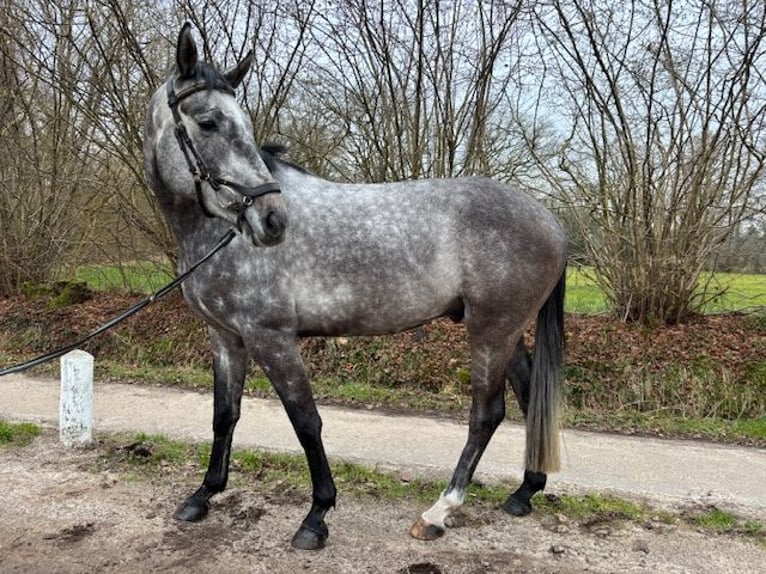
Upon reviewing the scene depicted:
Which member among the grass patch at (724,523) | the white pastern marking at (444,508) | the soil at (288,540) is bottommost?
the soil at (288,540)

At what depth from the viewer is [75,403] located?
4.09m

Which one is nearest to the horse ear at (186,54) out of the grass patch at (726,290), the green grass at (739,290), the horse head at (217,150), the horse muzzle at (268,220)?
the horse head at (217,150)

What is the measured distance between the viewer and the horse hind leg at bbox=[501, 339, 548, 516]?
10.5 feet

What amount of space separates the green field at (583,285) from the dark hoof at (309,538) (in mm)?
5365

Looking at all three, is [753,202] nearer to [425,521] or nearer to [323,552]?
[425,521]

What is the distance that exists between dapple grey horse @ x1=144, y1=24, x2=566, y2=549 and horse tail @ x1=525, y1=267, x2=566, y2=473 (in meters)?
0.01

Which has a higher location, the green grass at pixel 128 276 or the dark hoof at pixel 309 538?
the green grass at pixel 128 276

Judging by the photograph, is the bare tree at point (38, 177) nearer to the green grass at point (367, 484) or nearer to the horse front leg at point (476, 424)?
the green grass at point (367, 484)

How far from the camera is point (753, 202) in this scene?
6.27m

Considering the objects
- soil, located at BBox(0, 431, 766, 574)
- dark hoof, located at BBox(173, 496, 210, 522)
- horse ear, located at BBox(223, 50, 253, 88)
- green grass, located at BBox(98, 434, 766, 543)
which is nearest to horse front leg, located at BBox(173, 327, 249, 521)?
dark hoof, located at BBox(173, 496, 210, 522)

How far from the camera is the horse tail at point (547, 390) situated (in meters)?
3.13

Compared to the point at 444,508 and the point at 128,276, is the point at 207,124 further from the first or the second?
the point at 128,276

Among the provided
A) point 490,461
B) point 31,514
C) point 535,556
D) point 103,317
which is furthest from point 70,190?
point 535,556

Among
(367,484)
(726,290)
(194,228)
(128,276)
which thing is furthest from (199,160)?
(128,276)
